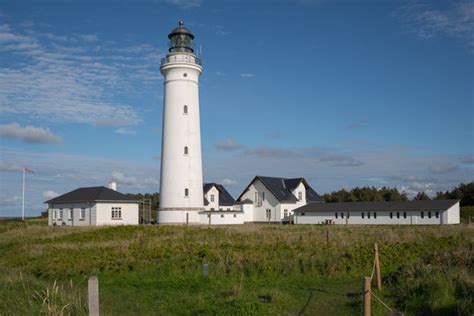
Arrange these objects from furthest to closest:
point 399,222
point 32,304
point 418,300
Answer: point 399,222, point 418,300, point 32,304

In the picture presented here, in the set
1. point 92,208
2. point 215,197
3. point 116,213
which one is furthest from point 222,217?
point 92,208

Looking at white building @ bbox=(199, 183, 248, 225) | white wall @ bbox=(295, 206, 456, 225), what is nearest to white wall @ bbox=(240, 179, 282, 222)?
white building @ bbox=(199, 183, 248, 225)

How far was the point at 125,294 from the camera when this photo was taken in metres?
11.3

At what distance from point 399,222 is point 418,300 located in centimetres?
3649

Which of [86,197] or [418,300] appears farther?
[86,197]

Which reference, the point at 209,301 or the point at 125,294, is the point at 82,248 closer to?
the point at 125,294

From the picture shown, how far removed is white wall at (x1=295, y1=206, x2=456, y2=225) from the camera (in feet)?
140

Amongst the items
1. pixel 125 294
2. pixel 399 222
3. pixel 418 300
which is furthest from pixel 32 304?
pixel 399 222

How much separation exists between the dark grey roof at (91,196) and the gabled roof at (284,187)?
16.0 meters

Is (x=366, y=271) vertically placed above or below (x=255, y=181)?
below

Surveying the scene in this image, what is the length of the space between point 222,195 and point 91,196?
17.1 m

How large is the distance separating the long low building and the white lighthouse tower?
1625cm

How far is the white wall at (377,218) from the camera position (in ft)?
140

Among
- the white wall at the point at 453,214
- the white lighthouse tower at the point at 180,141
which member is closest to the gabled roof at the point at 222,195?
the white lighthouse tower at the point at 180,141
